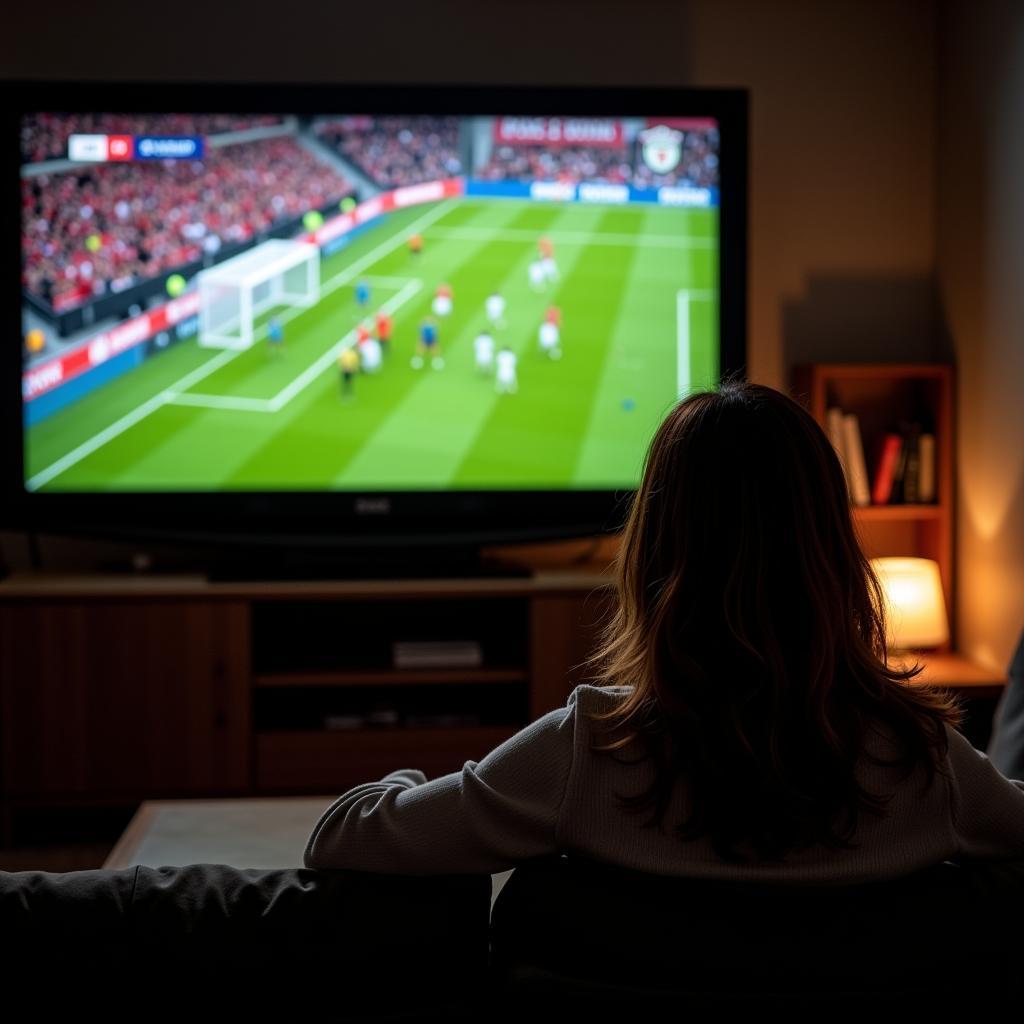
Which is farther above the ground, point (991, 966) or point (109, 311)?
point (109, 311)

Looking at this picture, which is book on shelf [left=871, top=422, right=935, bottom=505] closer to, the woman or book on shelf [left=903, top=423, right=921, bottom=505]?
book on shelf [left=903, top=423, right=921, bottom=505]

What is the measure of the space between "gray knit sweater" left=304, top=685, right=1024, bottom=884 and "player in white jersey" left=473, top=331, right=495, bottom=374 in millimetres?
2910

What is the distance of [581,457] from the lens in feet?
13.3

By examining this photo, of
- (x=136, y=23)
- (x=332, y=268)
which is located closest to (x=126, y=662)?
(x=332, y=268)

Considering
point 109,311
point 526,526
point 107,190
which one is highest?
point 107,190

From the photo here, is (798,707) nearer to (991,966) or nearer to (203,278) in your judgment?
(991,966)

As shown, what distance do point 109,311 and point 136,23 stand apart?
3.10 feet

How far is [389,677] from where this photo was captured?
3.80 m

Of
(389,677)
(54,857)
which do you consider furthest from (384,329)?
(54,857)

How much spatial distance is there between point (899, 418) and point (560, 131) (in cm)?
148

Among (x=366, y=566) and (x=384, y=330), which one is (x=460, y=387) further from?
(x=366, y=566)

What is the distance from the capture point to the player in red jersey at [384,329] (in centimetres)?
401

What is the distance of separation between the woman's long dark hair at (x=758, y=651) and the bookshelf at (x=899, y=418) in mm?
2857

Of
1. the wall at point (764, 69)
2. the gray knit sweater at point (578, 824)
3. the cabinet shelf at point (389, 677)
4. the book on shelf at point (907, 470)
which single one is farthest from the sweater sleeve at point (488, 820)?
the wall at point (764, 69)
